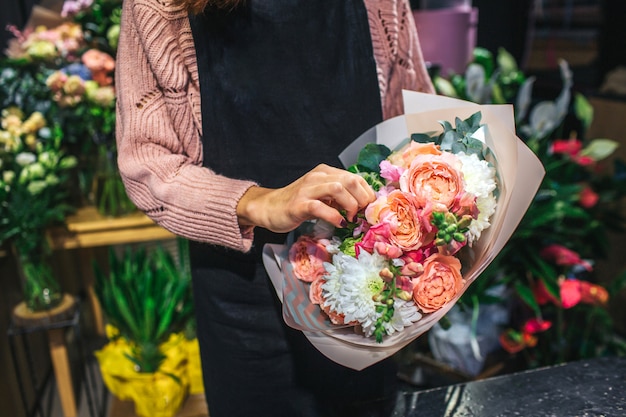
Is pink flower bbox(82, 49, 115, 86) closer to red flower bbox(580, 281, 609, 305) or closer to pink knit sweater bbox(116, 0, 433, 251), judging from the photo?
pink knit sweater bbox(116, 0, 433, 251)

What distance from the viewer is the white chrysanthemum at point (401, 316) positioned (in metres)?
0.77

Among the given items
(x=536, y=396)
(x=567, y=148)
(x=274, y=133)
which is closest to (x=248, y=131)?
(x=274, y=133)

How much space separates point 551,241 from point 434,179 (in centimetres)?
140

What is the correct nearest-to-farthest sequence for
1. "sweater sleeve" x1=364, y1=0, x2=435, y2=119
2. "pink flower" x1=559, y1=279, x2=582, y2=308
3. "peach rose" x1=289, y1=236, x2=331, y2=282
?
"peach rose" x1=289, y1=236, x2=331, y2=282 → "sweater sleeve" x1=364, y1=0, x2=435, y2=119 → "pink flower" x1=559, y1=279, x2=582, y2=308

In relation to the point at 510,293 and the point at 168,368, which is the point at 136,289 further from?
the point at 510,293

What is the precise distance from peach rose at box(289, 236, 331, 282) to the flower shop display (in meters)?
1.31

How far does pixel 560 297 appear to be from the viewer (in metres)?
1.90

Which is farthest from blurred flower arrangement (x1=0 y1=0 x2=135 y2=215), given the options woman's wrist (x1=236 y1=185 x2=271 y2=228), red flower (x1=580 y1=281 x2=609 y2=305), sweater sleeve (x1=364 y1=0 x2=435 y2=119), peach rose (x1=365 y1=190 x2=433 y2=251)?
red flower (x1=580 y1=281 x2=609 y2=305)

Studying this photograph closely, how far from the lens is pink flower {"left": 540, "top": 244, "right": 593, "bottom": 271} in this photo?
1910 millimetres

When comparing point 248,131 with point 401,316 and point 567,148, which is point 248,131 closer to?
point 401,316

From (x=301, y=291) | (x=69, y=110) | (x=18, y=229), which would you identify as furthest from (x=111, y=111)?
(x=301, y=291)

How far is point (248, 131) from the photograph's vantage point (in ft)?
3.49

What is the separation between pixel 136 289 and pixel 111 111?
0.64 m

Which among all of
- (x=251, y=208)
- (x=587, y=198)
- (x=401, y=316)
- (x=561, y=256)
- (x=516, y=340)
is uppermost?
(x=251, y=208)
